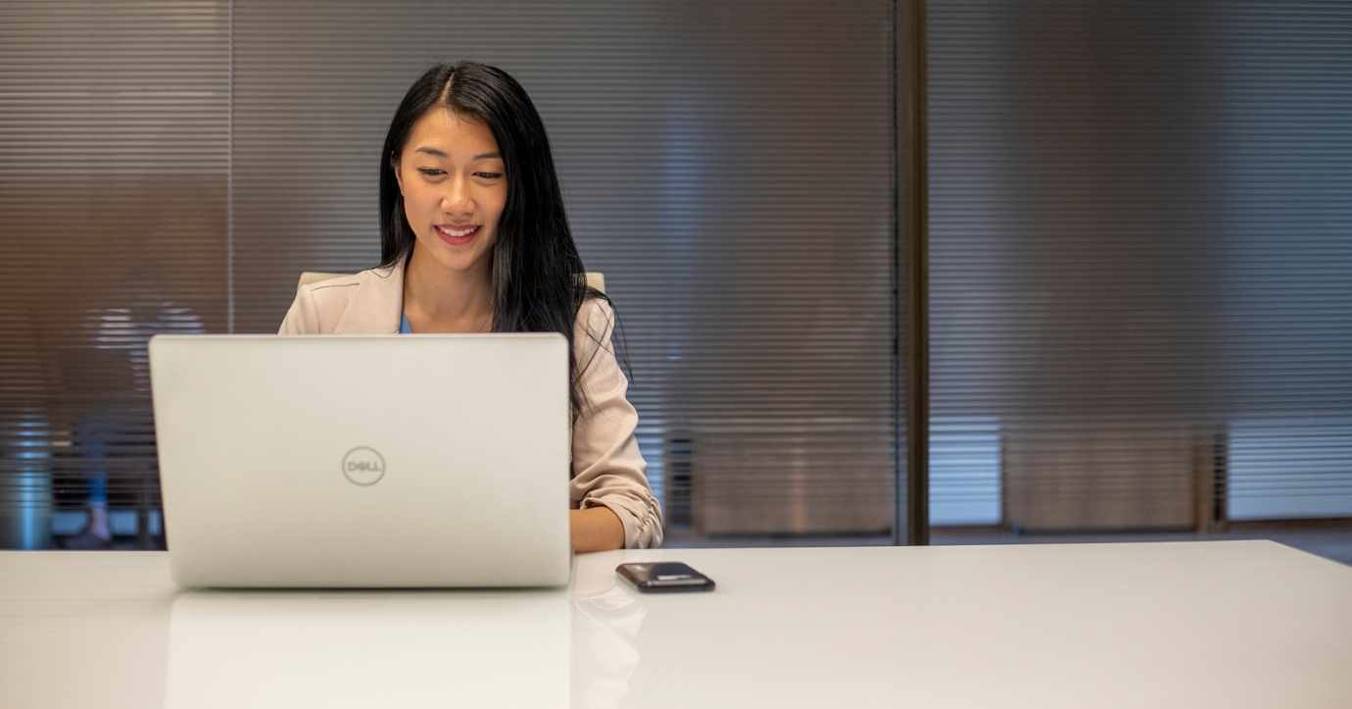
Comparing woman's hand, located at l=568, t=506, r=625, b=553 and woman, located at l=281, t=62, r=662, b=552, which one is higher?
woman, located at l=281, t=62, r=662, b=552

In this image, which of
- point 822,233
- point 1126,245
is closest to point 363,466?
point 822,233

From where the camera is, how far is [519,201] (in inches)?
88.4

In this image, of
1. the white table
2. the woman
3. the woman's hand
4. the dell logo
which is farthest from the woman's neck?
the dell logo

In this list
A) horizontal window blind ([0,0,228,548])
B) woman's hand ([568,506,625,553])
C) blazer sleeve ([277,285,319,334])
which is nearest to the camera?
woman's hand ([568,506,625,553])

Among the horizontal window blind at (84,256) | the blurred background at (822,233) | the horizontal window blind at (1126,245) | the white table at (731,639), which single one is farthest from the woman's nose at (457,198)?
the horizontal window blind at (1126,245)

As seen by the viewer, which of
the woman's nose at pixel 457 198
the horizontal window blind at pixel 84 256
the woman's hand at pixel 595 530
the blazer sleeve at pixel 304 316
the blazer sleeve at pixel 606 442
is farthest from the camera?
the horizontal window blind at pixel 84 256

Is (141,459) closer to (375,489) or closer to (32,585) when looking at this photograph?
(32,585)

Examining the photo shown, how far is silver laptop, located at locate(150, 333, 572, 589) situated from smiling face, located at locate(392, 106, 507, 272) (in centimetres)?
91

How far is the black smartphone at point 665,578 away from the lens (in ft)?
4.71

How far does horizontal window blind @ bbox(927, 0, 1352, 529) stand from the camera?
12.2ft

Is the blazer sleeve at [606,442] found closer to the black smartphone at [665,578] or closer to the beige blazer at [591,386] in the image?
the beige blazer at [591,386]

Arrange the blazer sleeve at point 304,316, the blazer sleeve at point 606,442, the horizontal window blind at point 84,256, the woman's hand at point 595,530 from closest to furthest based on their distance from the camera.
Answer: the woman's hand at point 595,530
the blazer sleeve at point 606,442
the blazer sleeve at point 304,316
the horizontal window blind at point 84,256

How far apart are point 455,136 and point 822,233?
1.68 meters

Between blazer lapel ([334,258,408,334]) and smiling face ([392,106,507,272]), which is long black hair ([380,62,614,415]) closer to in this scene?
smiling face ([392,106,507,272])
